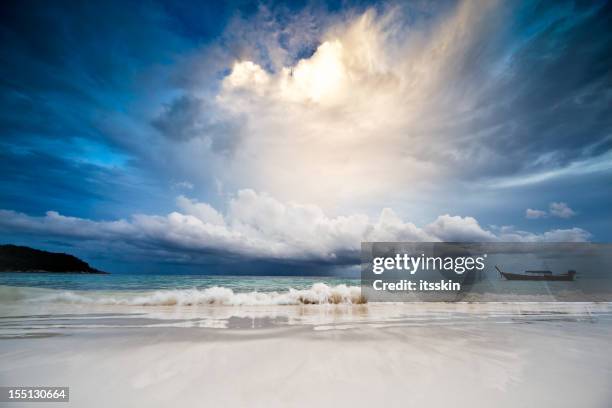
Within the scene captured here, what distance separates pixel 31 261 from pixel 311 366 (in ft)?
114

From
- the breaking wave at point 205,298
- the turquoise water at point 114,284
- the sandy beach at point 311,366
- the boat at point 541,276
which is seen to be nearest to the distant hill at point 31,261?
the turquoise water at point 114,284

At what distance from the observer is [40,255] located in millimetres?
26984

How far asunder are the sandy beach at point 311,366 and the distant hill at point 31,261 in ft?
94.7

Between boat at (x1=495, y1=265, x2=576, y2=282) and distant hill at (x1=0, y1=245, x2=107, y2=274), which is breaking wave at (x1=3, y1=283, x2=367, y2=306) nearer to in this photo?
boat at (x1=495, y1=265, x2=576, y2=282)

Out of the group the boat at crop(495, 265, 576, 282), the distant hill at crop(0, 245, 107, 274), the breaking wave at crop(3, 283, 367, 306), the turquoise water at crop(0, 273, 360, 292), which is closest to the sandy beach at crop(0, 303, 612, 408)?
the breaking wave at crop(3, 283, 367, 306)

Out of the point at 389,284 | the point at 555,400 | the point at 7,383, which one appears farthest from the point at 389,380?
the point at 389,284

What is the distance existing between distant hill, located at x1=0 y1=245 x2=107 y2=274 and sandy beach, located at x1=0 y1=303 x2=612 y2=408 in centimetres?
2887

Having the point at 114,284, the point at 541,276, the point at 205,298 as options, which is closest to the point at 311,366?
the point at 205,298

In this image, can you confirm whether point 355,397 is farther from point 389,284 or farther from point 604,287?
point 604,287

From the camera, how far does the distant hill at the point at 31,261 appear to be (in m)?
24.2

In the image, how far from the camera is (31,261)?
1009 inches

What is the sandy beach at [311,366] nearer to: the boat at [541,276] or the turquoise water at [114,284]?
the turquoise water at [114,284]

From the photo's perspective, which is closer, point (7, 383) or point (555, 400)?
point (555, 400)

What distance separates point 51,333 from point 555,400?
6676mm
